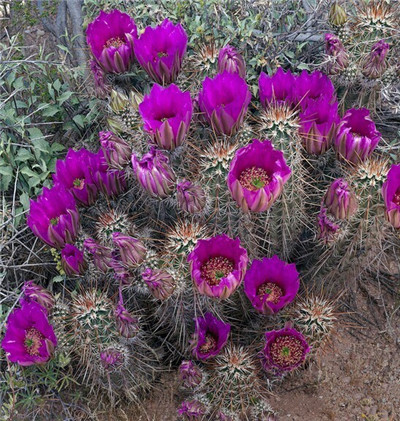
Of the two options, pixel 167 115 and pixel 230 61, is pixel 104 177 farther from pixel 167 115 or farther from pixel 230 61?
pixel 230 61

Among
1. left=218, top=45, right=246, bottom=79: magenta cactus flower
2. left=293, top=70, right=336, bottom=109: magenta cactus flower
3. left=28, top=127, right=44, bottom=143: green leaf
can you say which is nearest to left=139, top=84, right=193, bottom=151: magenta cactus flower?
left=218, top=45, right=246, bottom=79: magenta cactus flower

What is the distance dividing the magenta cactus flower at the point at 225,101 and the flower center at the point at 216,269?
1.47ft

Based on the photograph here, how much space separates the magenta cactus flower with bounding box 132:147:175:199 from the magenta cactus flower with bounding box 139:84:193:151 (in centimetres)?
5

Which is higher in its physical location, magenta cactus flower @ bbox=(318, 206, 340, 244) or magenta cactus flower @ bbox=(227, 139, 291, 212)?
magenta cactus flower @ bbox=(227, 139, 291, 212)

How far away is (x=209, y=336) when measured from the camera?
2041 mm

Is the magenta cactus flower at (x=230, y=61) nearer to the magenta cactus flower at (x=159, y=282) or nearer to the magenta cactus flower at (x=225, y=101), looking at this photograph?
the magenta cactus flower at (x=225, y=101)

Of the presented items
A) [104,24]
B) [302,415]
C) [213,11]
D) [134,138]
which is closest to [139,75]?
[104,24]

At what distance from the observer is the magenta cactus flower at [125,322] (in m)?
1.83

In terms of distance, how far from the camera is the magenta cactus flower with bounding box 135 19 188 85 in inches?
81.7

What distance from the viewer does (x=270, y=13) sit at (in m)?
2.77

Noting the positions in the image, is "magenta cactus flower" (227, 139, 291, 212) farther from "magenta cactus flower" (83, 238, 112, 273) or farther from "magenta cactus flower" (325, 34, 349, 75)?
"magenta cactus flower" (325, 34, 349, 75)

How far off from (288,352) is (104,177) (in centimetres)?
90

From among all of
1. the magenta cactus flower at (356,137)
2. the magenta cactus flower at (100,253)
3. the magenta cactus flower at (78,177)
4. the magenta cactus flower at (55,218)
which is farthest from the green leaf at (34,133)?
the magenta cactus flower at (356,137)

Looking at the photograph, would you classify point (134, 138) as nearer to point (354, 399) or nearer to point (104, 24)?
point (104, 24)
